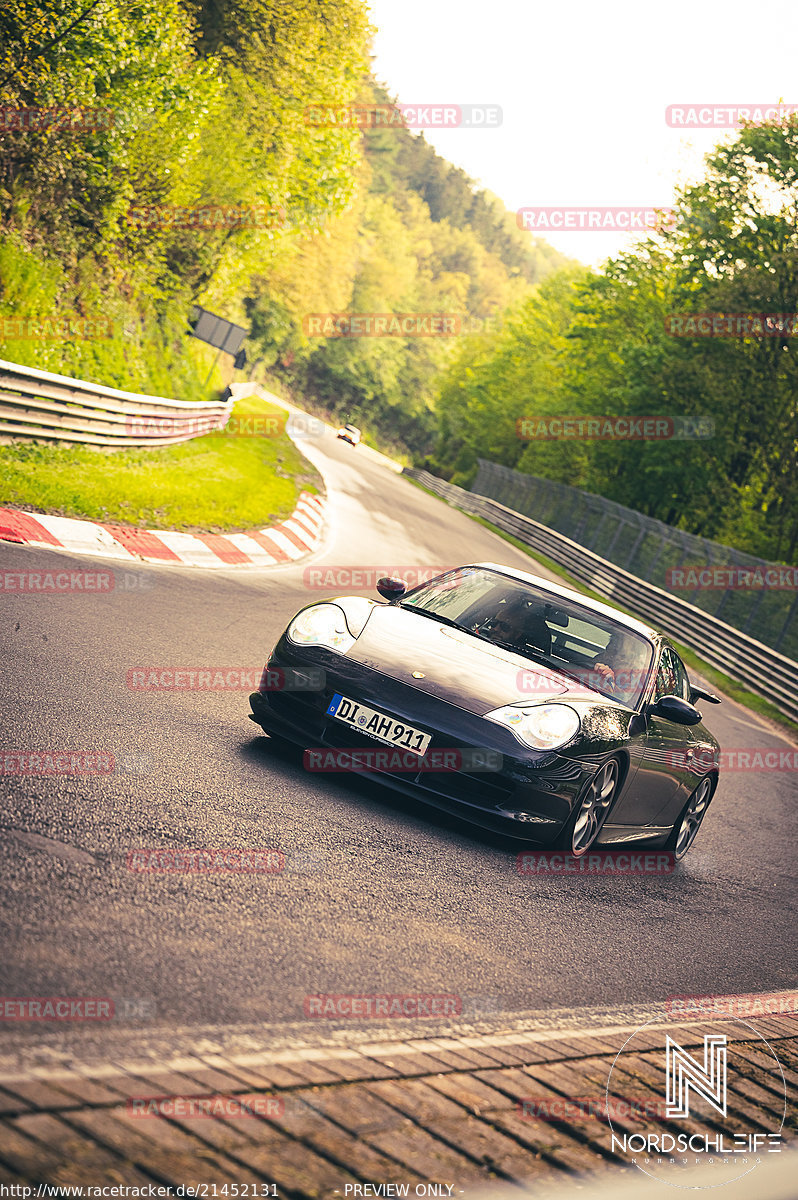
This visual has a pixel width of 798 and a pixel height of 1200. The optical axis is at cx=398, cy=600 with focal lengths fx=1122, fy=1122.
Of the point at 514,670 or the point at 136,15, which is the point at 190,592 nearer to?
the point at 514,670

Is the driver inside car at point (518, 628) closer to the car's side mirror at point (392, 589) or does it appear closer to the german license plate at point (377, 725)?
the car's side mirror at point (392, 589)

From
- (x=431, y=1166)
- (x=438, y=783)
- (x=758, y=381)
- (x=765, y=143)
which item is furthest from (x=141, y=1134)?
(x=765, y=143)

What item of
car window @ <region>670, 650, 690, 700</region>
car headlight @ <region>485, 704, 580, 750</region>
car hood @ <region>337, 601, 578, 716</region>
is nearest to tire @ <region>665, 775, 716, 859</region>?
car window @ <region>670, 650, 690, 700</region>

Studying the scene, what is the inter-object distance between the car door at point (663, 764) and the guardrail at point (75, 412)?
321 inches

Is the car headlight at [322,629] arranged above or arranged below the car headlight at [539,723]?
above

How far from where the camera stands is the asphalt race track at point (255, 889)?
350 cm

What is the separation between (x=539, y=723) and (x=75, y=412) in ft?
35.3

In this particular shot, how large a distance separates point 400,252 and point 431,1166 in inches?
4466

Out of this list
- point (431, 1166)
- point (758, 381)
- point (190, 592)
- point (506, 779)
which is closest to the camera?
point (431, 1166)

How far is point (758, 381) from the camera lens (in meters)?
39.0

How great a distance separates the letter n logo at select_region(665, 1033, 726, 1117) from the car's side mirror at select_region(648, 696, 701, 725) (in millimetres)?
2795

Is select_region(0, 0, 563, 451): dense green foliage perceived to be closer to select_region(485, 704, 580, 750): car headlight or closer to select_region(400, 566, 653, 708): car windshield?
select_region(400, 566, 653, 708): car windshield

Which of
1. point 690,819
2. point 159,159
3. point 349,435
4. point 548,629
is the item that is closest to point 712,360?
point 159,159

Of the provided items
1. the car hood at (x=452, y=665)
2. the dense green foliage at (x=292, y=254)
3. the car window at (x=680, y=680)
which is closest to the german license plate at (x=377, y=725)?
the car hood at (x=452, y=665)
